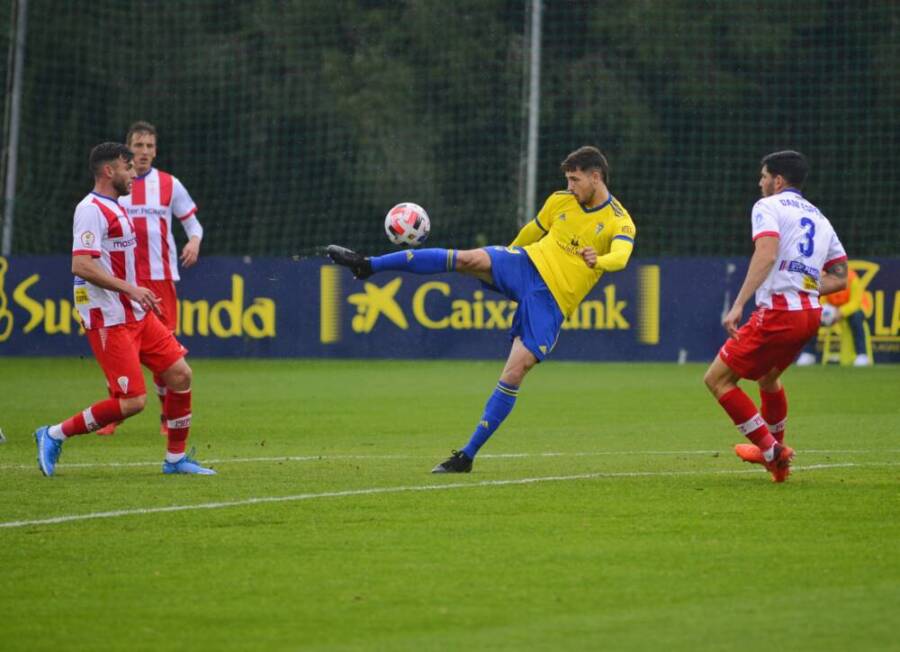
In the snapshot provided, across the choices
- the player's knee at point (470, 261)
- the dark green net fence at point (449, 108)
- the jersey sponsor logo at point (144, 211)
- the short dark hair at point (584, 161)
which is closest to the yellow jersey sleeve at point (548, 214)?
the short dark hair at point (584, 161)

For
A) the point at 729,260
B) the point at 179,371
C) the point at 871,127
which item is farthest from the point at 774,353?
the point at 871,127

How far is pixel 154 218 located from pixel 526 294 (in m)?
4.52

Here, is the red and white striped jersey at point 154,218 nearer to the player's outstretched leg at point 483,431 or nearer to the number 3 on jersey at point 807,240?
the player's outstretched leg at point 483,431

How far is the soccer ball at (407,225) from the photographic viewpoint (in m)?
10.7

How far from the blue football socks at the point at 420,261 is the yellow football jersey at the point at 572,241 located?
61 cm

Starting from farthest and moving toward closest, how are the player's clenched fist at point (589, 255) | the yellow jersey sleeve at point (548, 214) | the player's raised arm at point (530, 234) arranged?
the player's raised arm at point (530, 234) < the yellow jersey sleeve at point (548, 214) < the player's clenched fist at point (589, 255)

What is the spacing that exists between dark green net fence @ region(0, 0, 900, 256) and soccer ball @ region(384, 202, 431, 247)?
22211 millimetres

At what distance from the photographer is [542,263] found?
10.5 m

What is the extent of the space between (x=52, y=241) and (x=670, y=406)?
2146 cm

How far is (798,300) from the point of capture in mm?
9539

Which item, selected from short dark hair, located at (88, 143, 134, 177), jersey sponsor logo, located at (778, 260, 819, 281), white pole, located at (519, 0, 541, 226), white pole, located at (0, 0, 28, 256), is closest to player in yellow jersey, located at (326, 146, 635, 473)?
jersey sponsor logo, located at (778, 260, 819, 281)

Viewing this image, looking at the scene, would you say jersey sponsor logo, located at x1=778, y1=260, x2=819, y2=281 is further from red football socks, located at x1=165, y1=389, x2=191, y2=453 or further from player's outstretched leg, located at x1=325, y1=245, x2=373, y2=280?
red football socks, located at x1=165, y1=389, x2=191, y2=453

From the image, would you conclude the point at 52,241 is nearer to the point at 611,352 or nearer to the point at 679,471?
the point at 611,352

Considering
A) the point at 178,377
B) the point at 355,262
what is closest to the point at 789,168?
the point at 355,262
